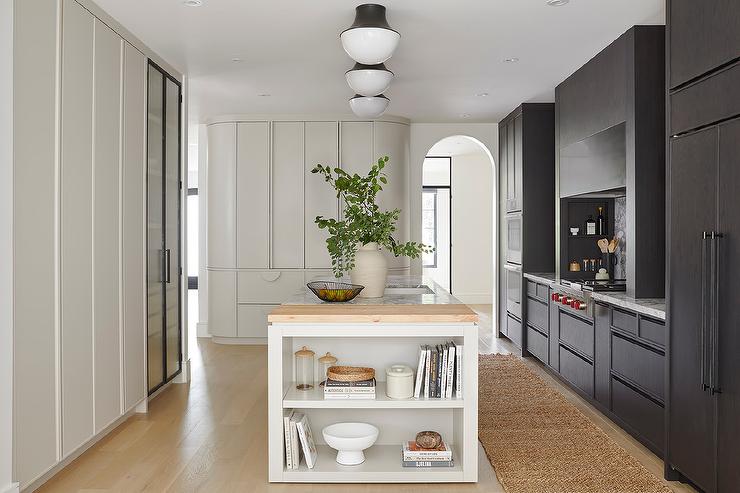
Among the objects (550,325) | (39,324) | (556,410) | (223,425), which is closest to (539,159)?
(550,325)

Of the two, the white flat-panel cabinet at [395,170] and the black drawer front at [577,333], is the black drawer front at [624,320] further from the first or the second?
the white flat-panel cabinet at [395,170]

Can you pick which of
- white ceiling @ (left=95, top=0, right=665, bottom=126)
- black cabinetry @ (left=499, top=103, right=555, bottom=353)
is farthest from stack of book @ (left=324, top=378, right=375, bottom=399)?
black cabinetry @ (left=499, top=103, right=555, bottom=353)

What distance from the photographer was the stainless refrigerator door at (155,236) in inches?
184

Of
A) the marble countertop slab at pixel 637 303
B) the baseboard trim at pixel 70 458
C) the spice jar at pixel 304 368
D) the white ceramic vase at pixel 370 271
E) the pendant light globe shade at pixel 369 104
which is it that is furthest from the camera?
the pendant light globe shade at pixel 369 104

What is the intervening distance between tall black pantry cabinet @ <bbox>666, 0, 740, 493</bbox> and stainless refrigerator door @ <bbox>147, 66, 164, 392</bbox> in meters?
3.30

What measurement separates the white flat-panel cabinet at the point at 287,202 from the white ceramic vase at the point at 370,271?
370 centimetres

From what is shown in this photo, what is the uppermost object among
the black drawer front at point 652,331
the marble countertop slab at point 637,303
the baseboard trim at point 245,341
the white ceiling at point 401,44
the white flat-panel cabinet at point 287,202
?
the white ceiling at point 401,44

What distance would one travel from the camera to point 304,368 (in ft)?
11.1

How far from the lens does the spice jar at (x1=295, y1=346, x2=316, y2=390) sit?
3346 mm

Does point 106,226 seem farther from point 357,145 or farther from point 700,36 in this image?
point 357,145

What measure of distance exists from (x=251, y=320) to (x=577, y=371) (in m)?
3.75

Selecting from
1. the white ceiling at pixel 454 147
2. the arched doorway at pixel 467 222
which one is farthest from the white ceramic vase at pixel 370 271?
the arched doorway at pixel 467 222

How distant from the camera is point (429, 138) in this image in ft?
25.6

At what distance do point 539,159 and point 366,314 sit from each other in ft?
13.5
